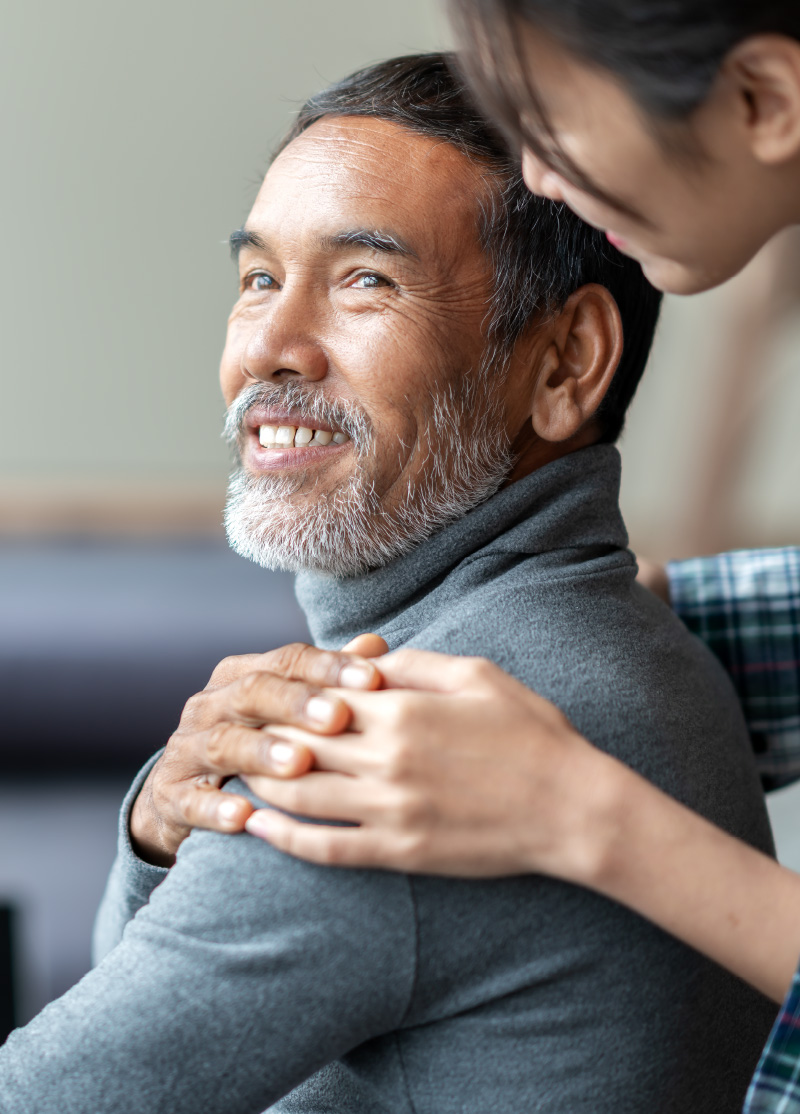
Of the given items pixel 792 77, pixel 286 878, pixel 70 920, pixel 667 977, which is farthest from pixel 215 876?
pixel 70 920

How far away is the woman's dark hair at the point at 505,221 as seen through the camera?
3.73ft

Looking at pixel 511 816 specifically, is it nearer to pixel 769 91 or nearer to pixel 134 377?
pixel 769 91

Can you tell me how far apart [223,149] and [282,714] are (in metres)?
2.95

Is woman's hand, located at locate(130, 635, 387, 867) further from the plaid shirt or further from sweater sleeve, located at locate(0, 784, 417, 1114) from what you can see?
the plaid shirt

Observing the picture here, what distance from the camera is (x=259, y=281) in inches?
48.3

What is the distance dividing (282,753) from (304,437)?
→ 0.43 meters

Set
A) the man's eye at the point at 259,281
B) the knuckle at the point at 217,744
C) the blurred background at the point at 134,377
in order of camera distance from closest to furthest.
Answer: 1. the knuckle at the point at 217,744
2. the man's eye at the point at 259,281
3. the blurred background at the point at 134,377

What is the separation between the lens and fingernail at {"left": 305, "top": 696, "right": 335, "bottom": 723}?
0.79 m

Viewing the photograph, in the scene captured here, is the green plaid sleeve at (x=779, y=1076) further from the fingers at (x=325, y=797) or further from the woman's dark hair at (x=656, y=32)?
the woman's dark hair at (x=656, y=32)

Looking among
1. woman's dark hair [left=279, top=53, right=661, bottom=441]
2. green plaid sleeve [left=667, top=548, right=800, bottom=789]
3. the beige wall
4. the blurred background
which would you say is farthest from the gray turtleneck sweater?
the beige wall

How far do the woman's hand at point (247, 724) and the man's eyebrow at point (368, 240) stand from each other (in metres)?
0.43

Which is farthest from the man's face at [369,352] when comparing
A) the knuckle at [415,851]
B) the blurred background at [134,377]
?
the blurred background at [134,377]

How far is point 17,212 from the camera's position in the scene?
330cm

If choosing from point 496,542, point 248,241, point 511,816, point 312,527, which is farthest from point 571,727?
point 248,241
